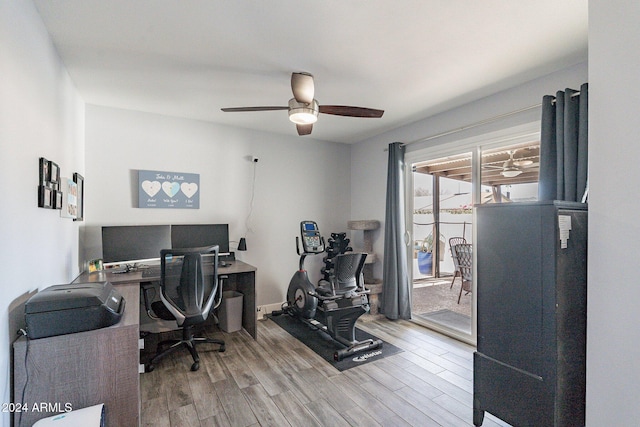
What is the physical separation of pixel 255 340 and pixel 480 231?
99.5 inches

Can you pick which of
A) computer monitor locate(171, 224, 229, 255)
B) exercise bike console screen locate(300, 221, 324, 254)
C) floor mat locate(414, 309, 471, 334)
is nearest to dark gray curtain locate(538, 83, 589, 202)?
floor mat locate(414, 309, 471, 334)

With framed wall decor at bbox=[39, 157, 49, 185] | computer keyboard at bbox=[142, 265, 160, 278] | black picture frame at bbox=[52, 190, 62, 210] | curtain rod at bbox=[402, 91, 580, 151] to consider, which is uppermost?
curtain rod at bbox=[402, 91, 580, 151]

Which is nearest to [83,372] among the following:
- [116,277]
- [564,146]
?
[116,277]

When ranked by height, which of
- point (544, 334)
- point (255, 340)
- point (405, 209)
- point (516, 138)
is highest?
point (516, 138)

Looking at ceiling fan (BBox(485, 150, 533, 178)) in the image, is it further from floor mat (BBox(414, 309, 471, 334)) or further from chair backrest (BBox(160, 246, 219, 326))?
chair backrest (BBox(160, 246, 219, 326))

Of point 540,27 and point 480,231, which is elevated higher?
point 540,27

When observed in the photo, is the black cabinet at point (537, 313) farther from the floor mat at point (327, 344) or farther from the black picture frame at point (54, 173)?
the black picture frame at point (54, 173)

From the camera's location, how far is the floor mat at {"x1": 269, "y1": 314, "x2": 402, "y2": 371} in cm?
274

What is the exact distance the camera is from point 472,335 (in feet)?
10.1

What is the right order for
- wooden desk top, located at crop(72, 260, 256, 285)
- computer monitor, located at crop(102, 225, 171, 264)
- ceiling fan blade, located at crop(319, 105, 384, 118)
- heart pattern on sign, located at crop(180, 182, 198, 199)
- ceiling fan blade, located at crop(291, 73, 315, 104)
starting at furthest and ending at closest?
1. heart pattern on sign, located at crop(180, 182, 198, 199)
2. computer monitor, located at crop(102, 225, 171, 264)
3. wooden desk top, located at crop(72, 260, 256, 285)
4. ceiling fan blade, located at crop(319, 105, 384, 118)
5. ceiling fan blade, located at crop(291, 73, 315, 104)

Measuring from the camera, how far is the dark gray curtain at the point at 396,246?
3.76 metres

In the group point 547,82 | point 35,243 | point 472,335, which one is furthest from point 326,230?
point 35,243

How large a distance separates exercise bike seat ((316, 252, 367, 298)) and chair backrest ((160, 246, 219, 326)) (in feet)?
3.91

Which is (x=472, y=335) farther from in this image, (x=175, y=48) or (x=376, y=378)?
(x=175, y=48)
